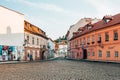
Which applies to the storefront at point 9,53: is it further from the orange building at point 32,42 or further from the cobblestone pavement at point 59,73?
the cobblestone pavement at point 59,73

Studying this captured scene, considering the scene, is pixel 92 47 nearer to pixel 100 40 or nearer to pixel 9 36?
pixel 100 40

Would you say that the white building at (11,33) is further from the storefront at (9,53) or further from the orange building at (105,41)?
the orange building at (105,41)

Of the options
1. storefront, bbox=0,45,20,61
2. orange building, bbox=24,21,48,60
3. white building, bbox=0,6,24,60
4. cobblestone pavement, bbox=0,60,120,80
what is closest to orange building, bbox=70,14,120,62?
orange building, bbox=24,21,48,60

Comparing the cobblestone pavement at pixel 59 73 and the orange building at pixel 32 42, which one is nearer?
the cobblestone pavement at pixel 59 73

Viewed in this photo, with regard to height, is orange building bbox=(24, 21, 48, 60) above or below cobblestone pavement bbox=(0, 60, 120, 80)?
above

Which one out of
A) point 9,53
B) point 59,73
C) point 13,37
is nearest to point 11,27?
point 13,37

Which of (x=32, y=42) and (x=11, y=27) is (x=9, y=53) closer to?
(x=11, y=27)

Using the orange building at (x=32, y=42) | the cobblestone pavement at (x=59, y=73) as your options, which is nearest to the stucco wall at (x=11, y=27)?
the orange building at (x=32, y=42)

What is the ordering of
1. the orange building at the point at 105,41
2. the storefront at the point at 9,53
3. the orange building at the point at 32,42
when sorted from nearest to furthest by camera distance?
the orange building at the point at 105,41 < the storefront at the point at 9,53 < the orange building at the point at 32,42

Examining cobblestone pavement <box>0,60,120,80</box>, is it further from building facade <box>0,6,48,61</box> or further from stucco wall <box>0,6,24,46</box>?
stucco wall <box>0,6,24,46</box>

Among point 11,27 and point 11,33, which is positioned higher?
point 11,27

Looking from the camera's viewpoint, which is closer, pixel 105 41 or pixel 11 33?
pixel 105 41

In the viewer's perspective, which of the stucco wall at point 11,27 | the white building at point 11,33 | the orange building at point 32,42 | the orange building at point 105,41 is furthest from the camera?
the orange building at point 32,42

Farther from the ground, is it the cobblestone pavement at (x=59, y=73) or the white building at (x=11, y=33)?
the white building at (x=11, y=33)
